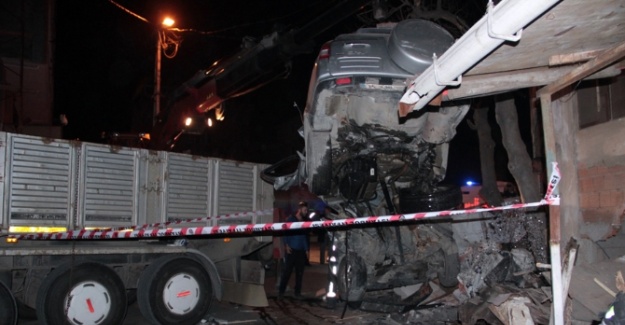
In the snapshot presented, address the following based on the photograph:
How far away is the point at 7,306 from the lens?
5797 millimetres

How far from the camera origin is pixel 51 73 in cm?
1841

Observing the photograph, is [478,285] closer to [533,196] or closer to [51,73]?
[533,196]

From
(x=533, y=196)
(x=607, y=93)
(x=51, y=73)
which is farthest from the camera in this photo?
(x=51, y=73)

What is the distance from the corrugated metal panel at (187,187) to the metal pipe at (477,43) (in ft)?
13.8

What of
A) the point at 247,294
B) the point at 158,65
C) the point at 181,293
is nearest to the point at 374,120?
the point at 181,293

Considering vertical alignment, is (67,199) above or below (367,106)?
below

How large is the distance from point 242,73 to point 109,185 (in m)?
4.27

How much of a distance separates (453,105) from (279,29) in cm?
419

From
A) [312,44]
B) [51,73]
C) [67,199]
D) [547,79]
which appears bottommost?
[67,199]

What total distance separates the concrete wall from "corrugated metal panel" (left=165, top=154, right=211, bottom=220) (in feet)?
16.4

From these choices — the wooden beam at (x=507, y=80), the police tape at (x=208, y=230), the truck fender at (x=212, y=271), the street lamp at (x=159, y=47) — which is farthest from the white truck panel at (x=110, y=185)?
the street lamp at (x=159, y=47)

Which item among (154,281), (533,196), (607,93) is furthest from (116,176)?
(533,196)

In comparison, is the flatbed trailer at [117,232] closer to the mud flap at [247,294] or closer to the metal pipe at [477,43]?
the mud flap at [247,294]

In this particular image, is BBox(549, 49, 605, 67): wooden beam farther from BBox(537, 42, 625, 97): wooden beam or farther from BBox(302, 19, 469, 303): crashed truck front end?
BBox(302, 19, 469, 303): crashed truck front end
